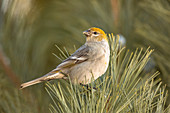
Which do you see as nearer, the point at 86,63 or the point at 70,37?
the point at 86,63

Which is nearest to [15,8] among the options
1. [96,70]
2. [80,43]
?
[80,43]

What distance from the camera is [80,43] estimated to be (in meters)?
2.72

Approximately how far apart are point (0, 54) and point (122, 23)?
4.27 ft

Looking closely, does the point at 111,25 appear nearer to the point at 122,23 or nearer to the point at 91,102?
the point at 122,23

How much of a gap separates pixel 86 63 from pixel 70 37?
794 millimetres

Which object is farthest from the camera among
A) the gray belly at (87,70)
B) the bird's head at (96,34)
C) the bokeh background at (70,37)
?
the bird's head at (96,34)

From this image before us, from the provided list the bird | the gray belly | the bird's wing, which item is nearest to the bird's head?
the bird

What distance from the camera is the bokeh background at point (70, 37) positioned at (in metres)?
2.20

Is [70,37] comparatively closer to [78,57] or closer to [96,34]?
[96,34]

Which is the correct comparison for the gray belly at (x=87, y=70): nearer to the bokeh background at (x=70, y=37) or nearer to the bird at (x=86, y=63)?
the bird at (x=86, y=63)

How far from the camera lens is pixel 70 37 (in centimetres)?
299

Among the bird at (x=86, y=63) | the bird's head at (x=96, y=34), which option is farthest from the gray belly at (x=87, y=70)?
the bird's head at (x=96, y=34)

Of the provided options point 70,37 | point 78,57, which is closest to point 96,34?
point 78,57

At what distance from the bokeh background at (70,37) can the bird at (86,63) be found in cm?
13
